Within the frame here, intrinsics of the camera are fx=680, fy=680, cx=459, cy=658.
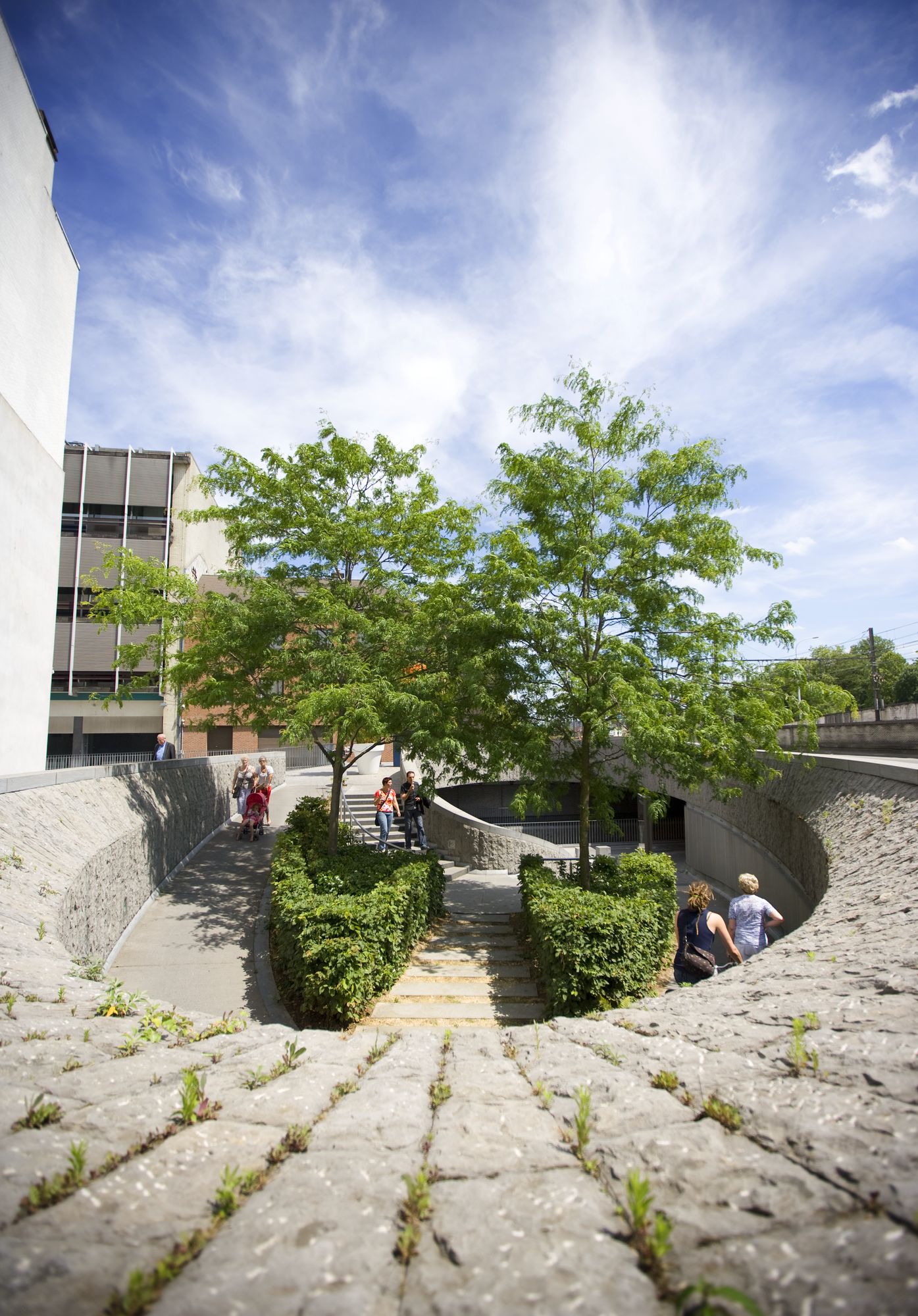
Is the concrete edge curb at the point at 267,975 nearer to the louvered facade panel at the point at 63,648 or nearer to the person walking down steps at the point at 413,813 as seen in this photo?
the person walking down steps at the point at 413,813

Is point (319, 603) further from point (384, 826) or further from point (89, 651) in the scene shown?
point (89, 651)

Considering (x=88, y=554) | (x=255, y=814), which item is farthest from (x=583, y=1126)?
(x=88, y=554)

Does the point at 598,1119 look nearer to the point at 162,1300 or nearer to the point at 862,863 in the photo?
the point at 162,1300

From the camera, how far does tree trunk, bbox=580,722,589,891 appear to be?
9914 mm

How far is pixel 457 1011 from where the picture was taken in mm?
7719

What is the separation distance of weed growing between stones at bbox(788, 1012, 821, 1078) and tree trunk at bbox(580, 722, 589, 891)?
6.23 meters

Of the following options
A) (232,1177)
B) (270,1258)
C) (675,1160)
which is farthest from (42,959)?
(675,1160)

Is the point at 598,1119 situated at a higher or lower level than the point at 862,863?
lower

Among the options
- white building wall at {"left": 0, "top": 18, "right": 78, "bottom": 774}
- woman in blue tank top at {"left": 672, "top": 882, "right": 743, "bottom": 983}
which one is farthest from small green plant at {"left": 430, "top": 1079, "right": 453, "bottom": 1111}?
white building wall at {"left": 0, "top": 18, "right": 78, "bottom": 774}

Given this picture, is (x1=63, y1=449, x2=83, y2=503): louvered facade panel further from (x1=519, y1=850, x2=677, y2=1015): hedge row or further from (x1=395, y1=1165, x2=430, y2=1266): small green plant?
(x1=395, y1=1165, x2=430, y2=1266): small green plant

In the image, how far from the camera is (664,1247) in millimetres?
2014

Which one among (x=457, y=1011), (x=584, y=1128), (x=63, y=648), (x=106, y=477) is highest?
(x=106, y=477)

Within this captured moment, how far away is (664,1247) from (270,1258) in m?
1.19

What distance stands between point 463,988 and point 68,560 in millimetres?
38428
